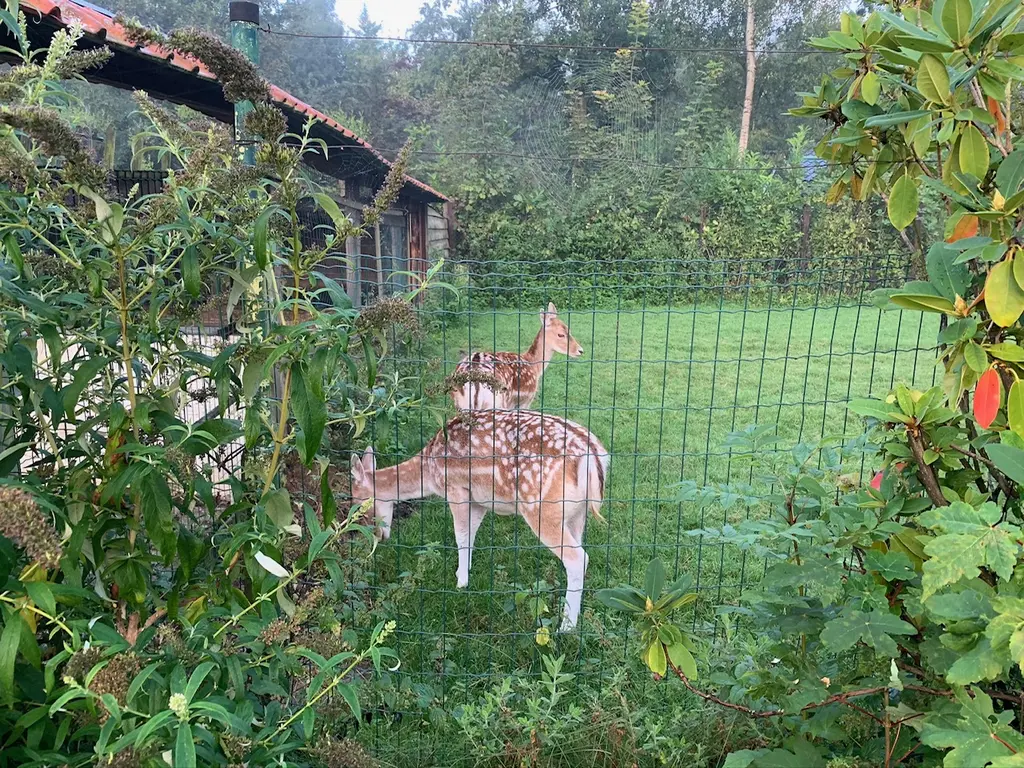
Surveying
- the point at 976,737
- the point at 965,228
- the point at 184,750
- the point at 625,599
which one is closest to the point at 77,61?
the point at 184,750

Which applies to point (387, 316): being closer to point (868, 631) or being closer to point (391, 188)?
point (391, 188)

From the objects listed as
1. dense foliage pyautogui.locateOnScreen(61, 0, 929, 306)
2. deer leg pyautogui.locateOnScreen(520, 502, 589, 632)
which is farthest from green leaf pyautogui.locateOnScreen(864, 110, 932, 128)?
dense foliage pyautogui.locateOnScreen(61, 0, 929, 306)

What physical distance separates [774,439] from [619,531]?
3175 millimetres

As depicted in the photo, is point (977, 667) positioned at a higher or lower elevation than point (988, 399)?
lower

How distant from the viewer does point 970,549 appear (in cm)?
117

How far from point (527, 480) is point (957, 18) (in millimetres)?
2940

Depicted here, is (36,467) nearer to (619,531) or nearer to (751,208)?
(619,531)

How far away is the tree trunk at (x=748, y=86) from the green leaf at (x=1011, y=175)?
2139 centimetres

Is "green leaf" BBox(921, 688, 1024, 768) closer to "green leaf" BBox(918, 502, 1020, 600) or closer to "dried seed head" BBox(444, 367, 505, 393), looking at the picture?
"green leaf" BBox(918, 502, 1020, 600)

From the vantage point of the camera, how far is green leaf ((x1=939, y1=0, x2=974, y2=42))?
1345 millimetres

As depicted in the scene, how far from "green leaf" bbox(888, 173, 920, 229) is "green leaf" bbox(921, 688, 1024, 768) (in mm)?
916

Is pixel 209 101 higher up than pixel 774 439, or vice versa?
pixel 209 101

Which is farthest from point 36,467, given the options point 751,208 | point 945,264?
point 751,208

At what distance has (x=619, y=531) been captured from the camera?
16.0ft
